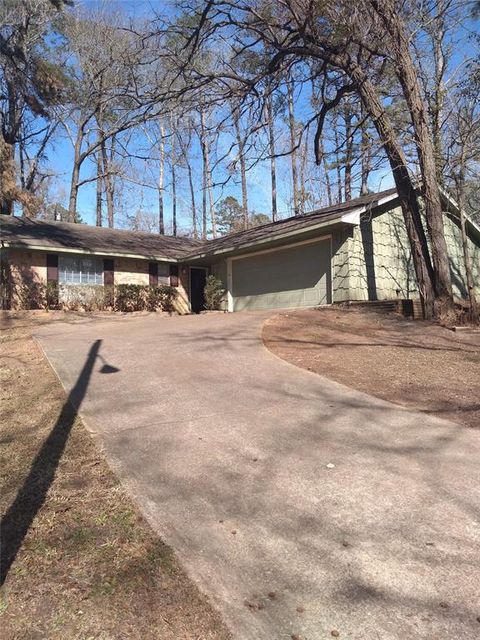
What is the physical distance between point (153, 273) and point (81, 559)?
1902 cm

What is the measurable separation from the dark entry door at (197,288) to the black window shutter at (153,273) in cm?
170

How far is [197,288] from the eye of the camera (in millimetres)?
22953

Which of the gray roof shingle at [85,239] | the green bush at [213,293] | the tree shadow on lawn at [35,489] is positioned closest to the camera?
the tree shadow on lawn at [35,489]

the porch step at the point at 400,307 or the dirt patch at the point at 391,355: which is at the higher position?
the porch step at the point at 400,307

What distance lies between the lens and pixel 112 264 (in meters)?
20.5

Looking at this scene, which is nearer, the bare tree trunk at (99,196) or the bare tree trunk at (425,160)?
the bare tree trunk at (425,160)

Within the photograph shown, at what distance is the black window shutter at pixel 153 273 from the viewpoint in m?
21.6

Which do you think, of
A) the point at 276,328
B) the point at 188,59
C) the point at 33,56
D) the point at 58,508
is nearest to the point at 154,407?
the point at 58,508

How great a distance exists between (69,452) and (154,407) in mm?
1532

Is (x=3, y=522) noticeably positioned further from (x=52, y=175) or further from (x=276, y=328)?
(x=52, y=175)

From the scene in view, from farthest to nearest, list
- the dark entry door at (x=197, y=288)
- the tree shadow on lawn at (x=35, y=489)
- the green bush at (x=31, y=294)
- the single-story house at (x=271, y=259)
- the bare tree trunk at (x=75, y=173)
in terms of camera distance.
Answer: the bare tree trunk at (x=75, y=173), the dark entry door at (x=197, y=288), the green bush at (x=31, y=294), the single-story house at (x=271, y=259), the tree shadow on lawn at (x=35, y=489)

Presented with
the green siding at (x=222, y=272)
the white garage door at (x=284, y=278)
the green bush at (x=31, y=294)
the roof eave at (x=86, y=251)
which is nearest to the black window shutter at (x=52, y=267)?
the roof eave at (x=86, y=251)

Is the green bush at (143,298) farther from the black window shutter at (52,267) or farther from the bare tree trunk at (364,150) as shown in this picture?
the bare tree trunk at (364,150)

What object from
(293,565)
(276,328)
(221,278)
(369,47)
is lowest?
(293,565)
